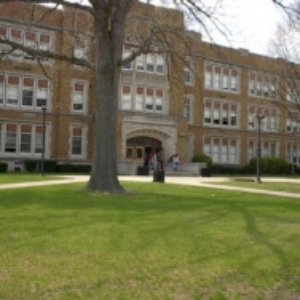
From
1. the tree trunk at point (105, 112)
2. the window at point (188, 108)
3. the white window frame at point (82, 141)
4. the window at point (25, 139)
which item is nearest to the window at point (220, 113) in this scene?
the window at point (188, 108)

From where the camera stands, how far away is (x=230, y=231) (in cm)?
1064

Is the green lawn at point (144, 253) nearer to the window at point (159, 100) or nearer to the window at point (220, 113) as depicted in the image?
the window at point (159, 100)

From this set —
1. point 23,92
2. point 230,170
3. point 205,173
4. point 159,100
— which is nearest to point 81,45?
point 23,92

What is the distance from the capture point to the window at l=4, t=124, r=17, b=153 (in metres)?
41.4

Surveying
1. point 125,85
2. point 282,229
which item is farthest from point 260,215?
point 125,85

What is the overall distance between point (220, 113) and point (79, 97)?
50.3 feet

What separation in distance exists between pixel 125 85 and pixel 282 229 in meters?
34.8

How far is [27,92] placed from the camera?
42406 millimetres

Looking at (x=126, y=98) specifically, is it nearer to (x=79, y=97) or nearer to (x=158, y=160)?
(x=79, y=97)

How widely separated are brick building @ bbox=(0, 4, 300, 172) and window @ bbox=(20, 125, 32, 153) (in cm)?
7

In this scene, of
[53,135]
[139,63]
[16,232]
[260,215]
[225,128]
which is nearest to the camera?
[16,232]

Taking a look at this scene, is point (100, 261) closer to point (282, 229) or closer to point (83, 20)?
point (282, 229)

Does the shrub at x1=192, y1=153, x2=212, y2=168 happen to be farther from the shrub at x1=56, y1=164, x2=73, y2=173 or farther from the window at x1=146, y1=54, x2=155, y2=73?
the shrub at x1=56, y1=164, x2=73, y2=173

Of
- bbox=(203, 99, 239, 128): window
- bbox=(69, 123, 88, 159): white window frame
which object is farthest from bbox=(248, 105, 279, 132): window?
bbox=(69, 123, 88, 159): white window frame
